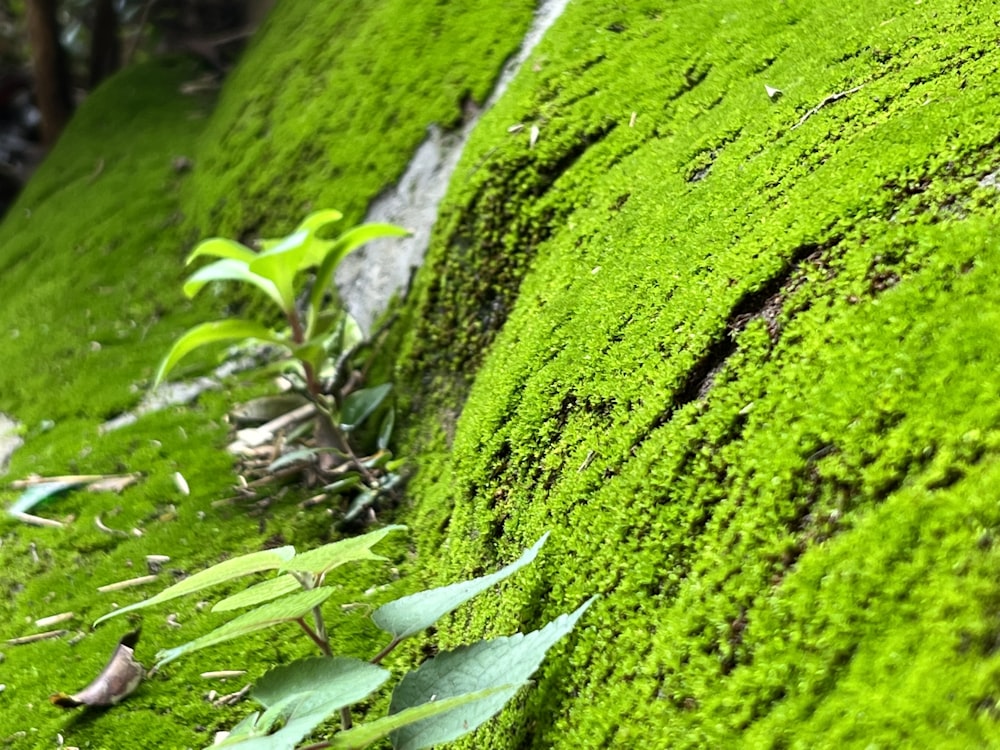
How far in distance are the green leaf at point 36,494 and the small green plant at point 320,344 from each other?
1.70 feet

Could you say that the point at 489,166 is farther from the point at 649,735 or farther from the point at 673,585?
the point at 649,735

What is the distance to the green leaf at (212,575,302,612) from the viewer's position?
2.74 feet

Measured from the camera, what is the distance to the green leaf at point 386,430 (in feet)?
5.81

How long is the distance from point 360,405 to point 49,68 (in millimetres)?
5638

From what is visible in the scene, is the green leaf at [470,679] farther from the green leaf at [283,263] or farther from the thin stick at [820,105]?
the green leaf at [283,263]

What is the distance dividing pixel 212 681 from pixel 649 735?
0.88m

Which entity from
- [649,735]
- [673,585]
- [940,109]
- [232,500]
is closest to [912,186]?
[940,109]

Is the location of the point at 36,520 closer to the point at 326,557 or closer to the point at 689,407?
the point at 326,557

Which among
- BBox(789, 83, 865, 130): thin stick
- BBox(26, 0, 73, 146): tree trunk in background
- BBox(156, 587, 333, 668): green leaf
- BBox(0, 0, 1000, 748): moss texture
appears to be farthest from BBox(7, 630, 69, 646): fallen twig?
BBox(26, 0, 73, 146): tree trunk in background

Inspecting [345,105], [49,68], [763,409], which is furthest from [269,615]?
[49,68]

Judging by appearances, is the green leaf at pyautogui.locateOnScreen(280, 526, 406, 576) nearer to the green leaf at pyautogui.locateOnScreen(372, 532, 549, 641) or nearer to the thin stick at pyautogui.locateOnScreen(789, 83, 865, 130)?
the green leaf at pyautogui.locateOnScreen(372, 532, 549, 641)

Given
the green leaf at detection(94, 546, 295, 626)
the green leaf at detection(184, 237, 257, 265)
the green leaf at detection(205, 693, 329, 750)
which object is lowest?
the green leaf at detection(205, 693, 329, 750)

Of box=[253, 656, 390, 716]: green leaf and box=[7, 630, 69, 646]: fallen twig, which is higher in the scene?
box=[253, 656, 390, 716]: green leaf

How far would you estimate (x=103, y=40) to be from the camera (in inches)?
246
